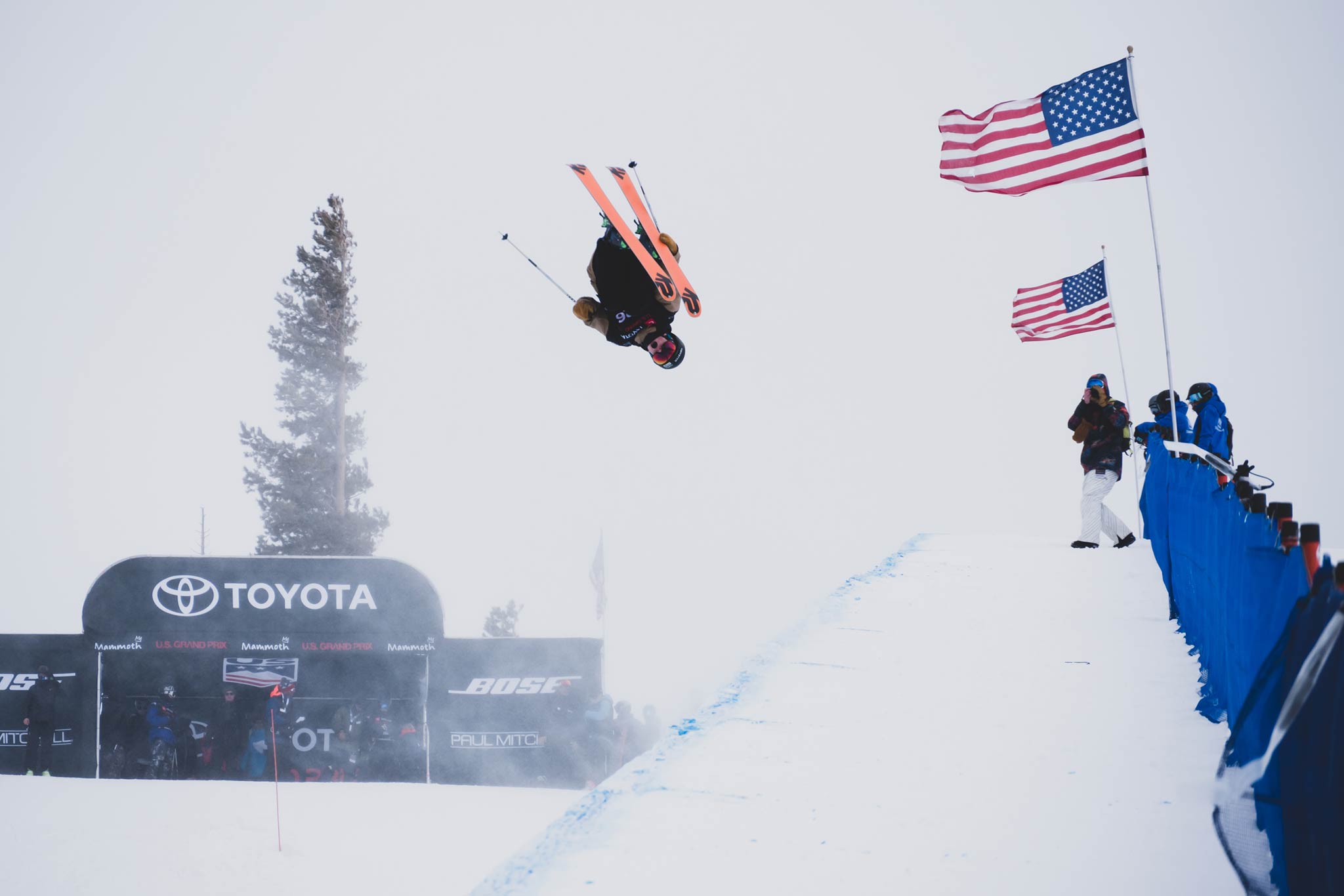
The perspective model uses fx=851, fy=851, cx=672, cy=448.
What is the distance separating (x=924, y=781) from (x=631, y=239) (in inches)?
166

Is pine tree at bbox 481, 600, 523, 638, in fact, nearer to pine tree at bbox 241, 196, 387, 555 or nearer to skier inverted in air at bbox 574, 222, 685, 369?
pine tree at bbox 241, 196, 387, 555

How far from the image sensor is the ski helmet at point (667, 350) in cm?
690

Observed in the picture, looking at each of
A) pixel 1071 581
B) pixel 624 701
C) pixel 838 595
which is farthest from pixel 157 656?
pixel 1071 581

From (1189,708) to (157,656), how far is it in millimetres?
17902

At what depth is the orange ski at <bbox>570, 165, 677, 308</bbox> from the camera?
6.22 metres

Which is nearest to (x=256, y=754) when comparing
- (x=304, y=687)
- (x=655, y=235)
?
(x=304, y=687)

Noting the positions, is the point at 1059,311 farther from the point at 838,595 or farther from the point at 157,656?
the point at 157,656

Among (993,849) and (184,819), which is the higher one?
(993,849)

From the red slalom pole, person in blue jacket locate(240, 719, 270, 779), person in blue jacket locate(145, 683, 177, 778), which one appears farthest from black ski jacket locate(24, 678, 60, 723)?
the red slalom pole

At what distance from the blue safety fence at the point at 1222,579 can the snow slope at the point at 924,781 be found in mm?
250

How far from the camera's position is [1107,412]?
1013cm

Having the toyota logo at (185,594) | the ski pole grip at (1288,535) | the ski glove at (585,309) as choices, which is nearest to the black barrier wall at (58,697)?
the toyota logo at (185,594)

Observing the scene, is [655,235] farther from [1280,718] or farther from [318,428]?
[318,428]

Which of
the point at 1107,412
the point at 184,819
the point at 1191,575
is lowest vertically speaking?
the point at 184,819
